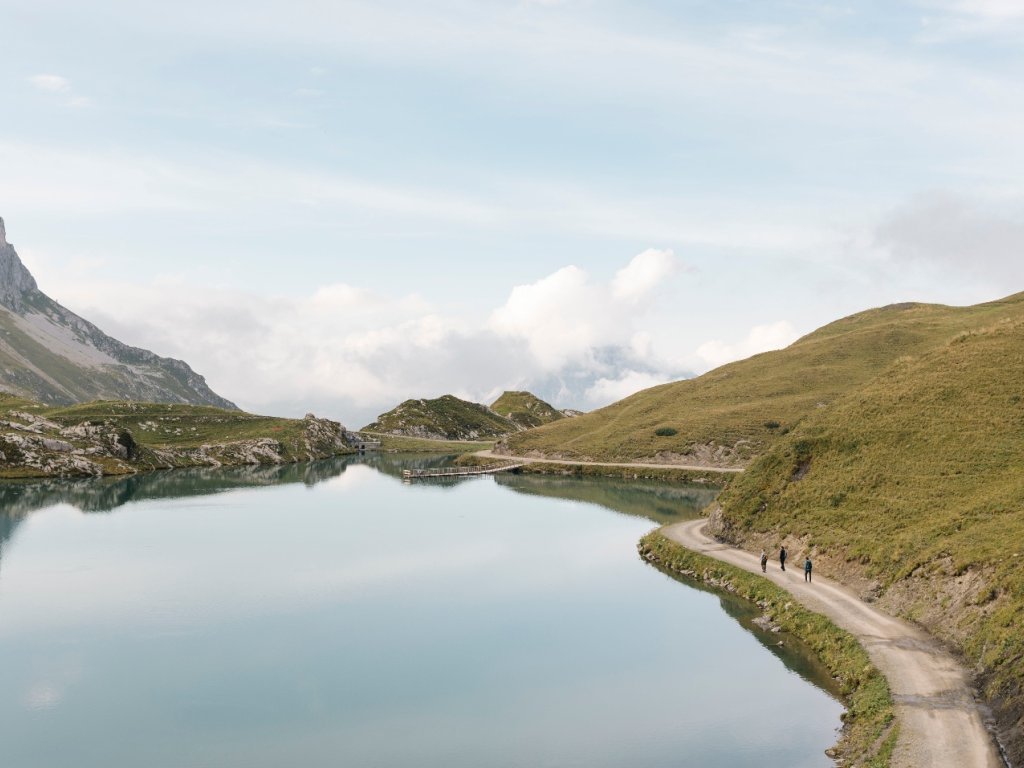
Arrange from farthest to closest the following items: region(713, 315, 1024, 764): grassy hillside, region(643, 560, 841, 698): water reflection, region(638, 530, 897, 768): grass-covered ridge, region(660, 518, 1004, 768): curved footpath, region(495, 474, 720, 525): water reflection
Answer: region(495, 474, 720, 525): water reflection < region(643, 560, 841, 698): water reflection < region(713, 315, 1024, 764): grassy hillside < region(638, 530, 897, 768): grass-covered ridge < region(660, 518, 1004, 768): curved footpath

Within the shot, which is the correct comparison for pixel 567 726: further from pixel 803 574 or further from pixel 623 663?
pixel 803 574

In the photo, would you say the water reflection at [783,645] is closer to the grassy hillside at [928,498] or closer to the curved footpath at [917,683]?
the curved footpath at [917,683]

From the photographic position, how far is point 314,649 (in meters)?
60.1

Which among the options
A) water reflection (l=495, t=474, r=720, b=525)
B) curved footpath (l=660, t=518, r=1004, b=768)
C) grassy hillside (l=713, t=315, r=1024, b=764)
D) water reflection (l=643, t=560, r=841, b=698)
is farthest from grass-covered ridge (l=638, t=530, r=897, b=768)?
water reflection (l=495, t=474, r=720, b=525)

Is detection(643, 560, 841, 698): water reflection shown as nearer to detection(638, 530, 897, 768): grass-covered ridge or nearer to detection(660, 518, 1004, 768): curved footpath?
detection(638, 530, 897, 768): grass-covered ridge

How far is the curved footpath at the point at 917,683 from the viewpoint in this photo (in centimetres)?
3638

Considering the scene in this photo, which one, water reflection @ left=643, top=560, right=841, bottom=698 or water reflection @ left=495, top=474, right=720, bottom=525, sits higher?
water reflection @ left=495, top=474, right=720, bottom=525

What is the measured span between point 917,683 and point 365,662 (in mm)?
36937

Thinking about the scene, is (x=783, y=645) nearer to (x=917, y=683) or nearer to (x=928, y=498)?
(x=917, y=683)

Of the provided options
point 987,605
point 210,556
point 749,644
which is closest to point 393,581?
point 210,556

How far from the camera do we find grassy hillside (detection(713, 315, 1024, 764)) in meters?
51.1

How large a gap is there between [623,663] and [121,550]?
240ft

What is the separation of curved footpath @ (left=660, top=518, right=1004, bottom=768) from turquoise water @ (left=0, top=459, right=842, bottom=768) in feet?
14.8

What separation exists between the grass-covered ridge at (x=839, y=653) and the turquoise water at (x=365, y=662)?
1.61 metres
